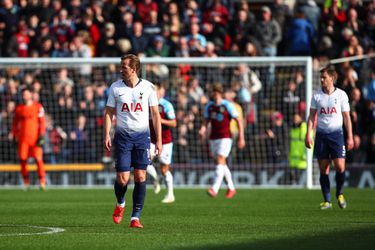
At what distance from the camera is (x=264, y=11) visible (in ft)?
98.2

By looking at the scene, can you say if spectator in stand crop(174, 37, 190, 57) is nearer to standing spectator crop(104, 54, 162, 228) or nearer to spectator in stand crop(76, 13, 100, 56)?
spectator in stand crop(76, 13, 100, 56)

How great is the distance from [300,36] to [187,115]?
378cm

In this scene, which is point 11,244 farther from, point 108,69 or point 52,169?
point 108,69

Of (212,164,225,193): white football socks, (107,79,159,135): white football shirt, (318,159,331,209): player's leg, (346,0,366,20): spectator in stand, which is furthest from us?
(346,0,366,20): spectator in stand

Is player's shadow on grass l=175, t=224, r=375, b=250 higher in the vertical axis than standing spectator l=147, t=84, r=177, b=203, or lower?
lower

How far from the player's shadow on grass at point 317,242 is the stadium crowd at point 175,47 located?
1516cm

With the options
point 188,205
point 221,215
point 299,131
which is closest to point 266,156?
point 299,131

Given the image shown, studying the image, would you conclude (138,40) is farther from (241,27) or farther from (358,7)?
(358,7)

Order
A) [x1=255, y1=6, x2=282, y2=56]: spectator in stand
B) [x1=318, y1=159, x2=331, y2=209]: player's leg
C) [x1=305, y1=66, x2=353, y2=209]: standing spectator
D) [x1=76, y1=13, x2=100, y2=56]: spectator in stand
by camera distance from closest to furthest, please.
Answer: [x1=305, y1=66, x2=353, y2=209]: standing spectator → [x1=318, y1=159, x2=331, y2=209]: player's leg → [x1=255, y1=6, x2=282, y2=56]: spectator in stand → [x1=76, y1=13, x2=100, y2=56]: spectator in stand

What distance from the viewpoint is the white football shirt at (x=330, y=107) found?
Result: 18188 millimetres

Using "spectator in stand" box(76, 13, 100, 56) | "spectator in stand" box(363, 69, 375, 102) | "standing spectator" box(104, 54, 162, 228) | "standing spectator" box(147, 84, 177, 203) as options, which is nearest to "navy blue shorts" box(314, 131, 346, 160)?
"standing spectator" box(147, 84, 177, 203)

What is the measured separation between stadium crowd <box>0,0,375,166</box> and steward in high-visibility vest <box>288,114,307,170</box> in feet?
2.31

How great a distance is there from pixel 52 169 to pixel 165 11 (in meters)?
5.89

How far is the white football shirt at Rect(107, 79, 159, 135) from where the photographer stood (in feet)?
46.2
